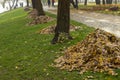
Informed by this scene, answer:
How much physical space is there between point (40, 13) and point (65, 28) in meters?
12.4

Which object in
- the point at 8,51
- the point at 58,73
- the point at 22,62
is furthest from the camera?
the point at 8,51

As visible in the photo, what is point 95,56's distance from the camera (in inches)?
436

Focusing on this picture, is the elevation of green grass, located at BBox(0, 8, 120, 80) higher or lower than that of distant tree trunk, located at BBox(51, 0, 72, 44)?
lower

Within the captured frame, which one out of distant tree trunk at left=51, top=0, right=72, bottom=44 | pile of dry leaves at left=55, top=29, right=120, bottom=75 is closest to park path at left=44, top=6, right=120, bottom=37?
distant tree trunk at left=51, top=0, right=72, bottom=44

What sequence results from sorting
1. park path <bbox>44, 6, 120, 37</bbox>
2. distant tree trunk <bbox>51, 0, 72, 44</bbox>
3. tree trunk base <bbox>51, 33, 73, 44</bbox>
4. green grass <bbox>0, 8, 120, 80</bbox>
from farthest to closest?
park path <bbox>44, 6, 120, 37</bbox>, distant tree trunk <bbox>51, 0, 72, 44</bbox>, tree trunk base <bbox>51, 33, 73, 44</bbox>, green grass <bbox>0, 8, 120, 80</bbox>

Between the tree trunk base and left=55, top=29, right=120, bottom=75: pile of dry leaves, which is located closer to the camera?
left=55, top=29, right=120, bottom=75: pile of dry leaves

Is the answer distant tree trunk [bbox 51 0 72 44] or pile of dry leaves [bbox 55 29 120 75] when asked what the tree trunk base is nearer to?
distant tree trunk [bbox 51 0 72 44]

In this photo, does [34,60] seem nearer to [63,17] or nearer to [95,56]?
[95,56]

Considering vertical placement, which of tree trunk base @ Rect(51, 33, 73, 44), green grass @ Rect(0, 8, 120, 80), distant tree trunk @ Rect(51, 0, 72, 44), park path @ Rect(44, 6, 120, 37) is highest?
distant tree trunk @ Rect(51, 0, 72, 44)

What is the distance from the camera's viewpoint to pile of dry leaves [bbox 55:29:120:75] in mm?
10676

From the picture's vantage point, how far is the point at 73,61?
11508 mm

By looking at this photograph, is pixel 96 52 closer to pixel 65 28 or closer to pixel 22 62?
pixel 22 62

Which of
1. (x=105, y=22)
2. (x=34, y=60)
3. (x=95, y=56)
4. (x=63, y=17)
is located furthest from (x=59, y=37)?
(x=105, y=22)

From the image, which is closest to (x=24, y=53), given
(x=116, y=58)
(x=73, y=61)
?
(x=73, y=61)
